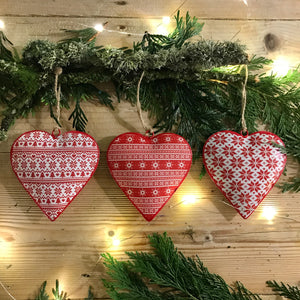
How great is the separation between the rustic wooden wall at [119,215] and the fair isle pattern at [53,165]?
0.07 metres

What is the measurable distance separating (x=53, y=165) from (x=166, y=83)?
1.50 feet

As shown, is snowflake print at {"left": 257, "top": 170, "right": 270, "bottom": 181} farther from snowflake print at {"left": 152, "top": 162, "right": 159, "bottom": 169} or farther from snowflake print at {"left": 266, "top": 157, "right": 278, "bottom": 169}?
snowflake print at {"left": 152, "top": 162, "right": 159, "bottom": 169}

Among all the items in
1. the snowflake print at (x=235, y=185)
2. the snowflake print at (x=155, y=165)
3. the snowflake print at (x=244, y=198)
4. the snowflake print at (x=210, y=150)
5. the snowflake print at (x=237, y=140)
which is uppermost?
the snowflake print at (x=237, y=140)

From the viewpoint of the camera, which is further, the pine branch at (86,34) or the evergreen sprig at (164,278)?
the pine branch at (86,34)

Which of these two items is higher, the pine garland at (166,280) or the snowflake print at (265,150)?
the snowflake print at (265,150)

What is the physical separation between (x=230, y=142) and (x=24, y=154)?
0.66 meters

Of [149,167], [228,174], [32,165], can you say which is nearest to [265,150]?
[228,174]

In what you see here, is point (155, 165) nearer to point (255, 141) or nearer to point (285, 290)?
point (255, 141)

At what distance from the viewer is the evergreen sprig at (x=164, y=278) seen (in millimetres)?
922

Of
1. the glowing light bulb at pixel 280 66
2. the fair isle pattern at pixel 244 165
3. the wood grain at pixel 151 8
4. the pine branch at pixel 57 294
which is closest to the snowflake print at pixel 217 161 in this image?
the fair isle pattern at pixel 244 165

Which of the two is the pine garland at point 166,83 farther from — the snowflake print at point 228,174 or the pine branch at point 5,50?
the snowflake print at point 228,174

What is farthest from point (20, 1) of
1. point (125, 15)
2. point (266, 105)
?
point (266, 105)

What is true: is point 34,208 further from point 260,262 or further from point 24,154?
point 260,262

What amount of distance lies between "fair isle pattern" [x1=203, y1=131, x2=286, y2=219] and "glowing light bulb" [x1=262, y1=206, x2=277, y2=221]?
2.7 inches
